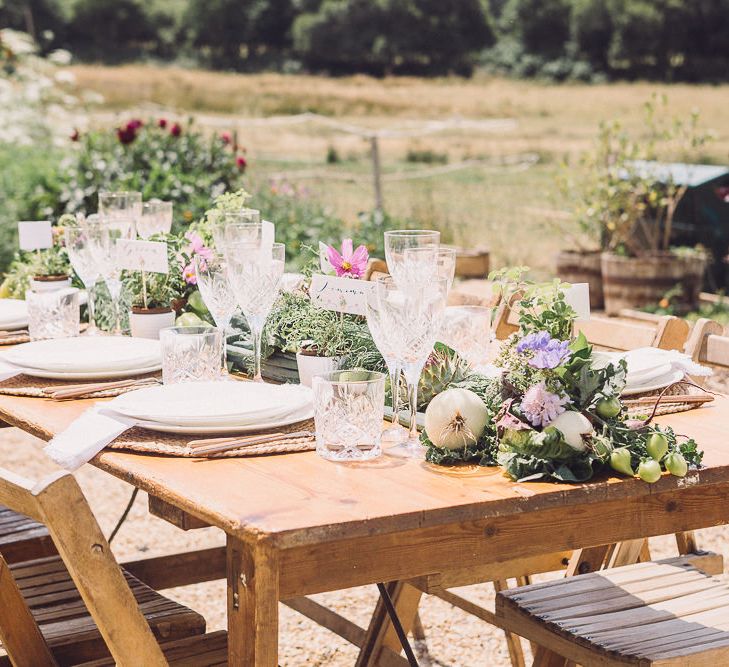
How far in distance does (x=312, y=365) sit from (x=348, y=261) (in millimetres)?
205

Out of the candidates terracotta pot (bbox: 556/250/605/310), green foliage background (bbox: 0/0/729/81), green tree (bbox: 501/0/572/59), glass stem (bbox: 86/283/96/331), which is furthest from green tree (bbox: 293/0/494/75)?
glass stem (bbox: 86/283/96/331)

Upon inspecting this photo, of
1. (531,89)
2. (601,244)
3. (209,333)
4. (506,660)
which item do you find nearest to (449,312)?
(209,333)

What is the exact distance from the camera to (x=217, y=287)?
2184 millimetres

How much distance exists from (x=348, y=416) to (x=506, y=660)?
156 centimetres

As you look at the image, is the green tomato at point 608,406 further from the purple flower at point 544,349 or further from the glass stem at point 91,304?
the glass stem at point 91,304

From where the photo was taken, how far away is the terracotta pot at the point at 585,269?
7.49 meters

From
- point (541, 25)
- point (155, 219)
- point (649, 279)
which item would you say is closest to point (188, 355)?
point (155, 219)

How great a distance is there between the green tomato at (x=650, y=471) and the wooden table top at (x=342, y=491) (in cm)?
3

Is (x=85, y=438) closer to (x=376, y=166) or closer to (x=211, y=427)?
(x=211, y=427)

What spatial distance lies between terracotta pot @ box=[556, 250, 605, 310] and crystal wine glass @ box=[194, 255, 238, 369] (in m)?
5.47

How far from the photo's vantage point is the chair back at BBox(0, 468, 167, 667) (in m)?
1.45

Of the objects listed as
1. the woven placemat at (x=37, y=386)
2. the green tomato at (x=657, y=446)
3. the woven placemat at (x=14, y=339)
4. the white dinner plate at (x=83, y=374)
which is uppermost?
the green tomato at (x=657, y=446)

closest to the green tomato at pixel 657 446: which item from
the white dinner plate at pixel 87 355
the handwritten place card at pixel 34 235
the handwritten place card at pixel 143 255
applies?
the white dinner plate at pixel 87 355

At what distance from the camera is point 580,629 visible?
6.31 ft
